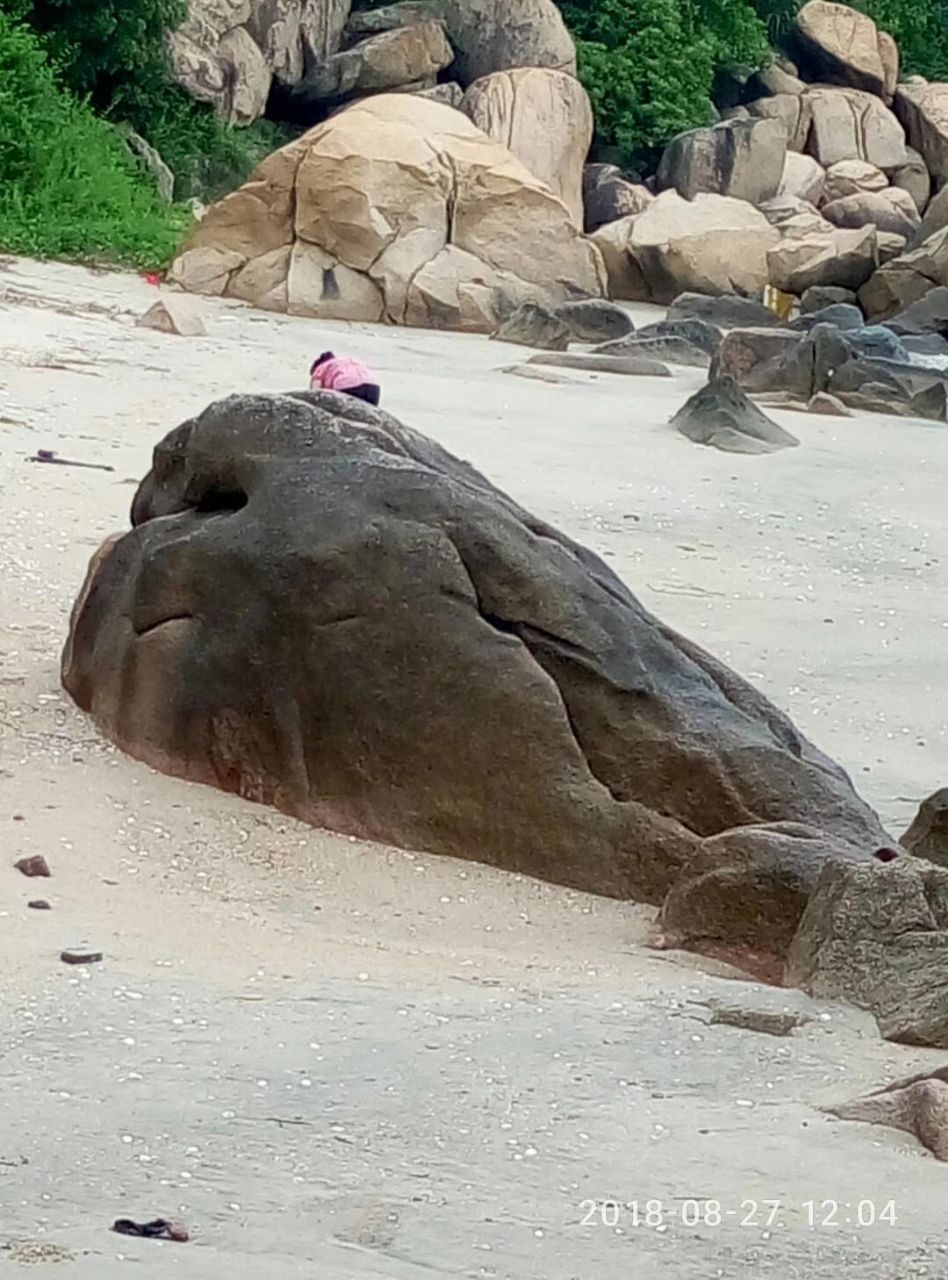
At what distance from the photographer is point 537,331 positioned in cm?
1797

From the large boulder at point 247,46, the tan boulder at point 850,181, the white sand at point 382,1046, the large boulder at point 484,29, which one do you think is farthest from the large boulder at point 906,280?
the white sand at point 382,1046

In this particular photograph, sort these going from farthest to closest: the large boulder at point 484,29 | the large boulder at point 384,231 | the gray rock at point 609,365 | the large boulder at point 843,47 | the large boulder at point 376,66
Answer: the large boulder at point 843,47
the large boulder at point 484,29
the large boulder at point 376,66
the large boulder at point 384,231
the gray rock at point 609,365

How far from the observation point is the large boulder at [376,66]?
1092 inches

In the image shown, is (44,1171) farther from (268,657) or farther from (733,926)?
(268,657)

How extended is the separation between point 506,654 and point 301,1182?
2.42 metres

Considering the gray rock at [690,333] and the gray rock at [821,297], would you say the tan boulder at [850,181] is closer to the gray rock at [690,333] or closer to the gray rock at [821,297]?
the gray rock at [821,297]

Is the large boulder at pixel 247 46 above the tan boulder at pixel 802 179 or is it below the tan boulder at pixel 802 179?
above

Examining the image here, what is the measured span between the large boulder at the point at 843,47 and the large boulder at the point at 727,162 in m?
5.07

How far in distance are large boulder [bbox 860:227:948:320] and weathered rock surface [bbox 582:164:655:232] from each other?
370 cm

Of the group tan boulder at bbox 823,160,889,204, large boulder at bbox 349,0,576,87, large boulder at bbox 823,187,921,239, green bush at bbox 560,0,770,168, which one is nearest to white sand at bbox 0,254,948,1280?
large boulder at bbox 349,0,576,87

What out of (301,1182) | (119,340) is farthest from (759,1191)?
(119,340)

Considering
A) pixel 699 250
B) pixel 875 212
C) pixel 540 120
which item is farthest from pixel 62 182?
pixel 875 212

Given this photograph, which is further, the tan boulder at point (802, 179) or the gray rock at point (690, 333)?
the tan boulder at point (802, 179)

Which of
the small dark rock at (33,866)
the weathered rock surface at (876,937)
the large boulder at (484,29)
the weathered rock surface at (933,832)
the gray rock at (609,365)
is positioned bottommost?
the gray rock at (609,365)
